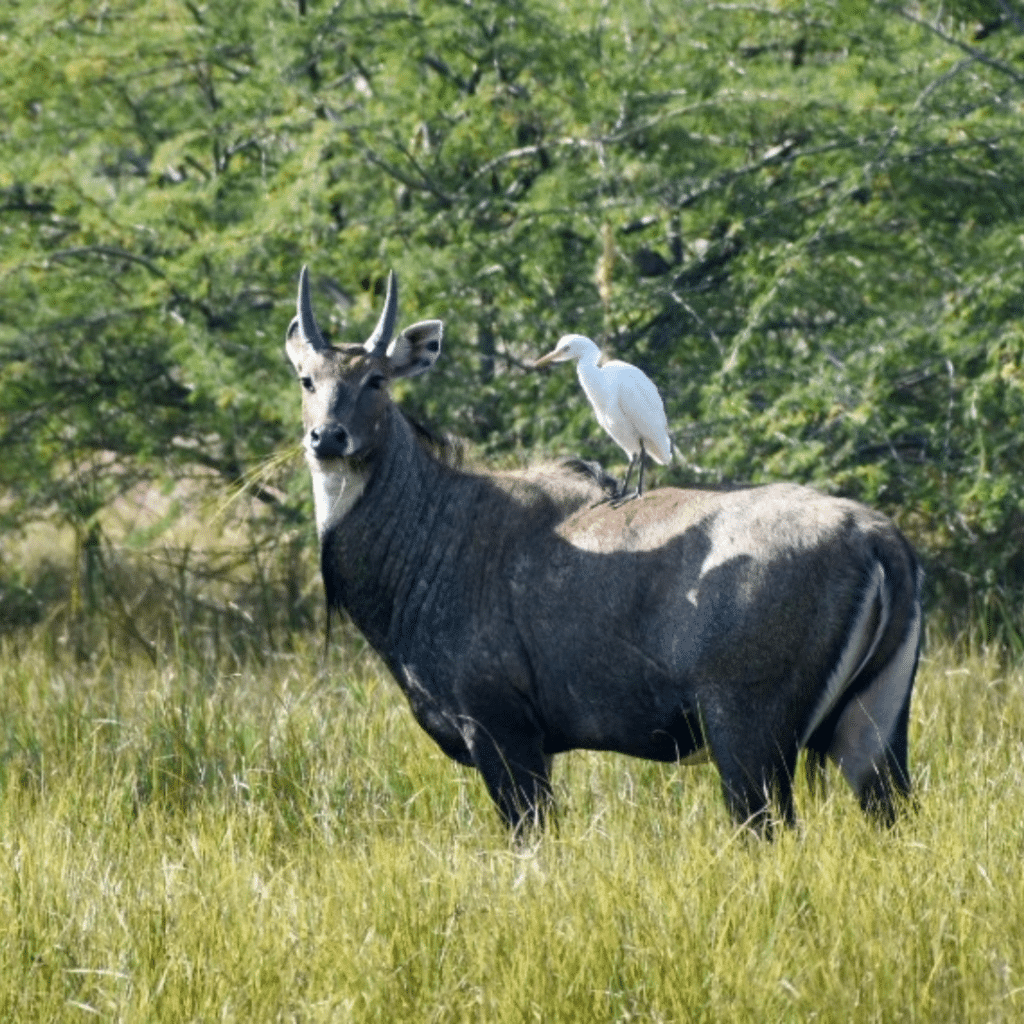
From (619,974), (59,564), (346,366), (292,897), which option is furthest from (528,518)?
(59,564)

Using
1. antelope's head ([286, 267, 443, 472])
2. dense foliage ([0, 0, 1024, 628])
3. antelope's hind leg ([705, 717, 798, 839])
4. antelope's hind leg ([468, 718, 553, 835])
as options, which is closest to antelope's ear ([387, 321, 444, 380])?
antelope's head ([286, 267, 443, 472])

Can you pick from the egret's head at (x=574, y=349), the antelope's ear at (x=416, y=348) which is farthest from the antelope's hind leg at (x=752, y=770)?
the antelope's ear at (x=416, y=348)

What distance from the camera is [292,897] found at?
532cm

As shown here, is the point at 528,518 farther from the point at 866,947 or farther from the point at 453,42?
the point at 453,42

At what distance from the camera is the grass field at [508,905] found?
15.1ft

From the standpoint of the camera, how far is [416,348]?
7.33 metres

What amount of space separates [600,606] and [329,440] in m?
1.08

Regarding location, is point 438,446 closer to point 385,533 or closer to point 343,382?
point 385,533

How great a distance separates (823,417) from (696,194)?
51.4 inches

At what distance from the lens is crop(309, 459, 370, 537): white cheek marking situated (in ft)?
23.0

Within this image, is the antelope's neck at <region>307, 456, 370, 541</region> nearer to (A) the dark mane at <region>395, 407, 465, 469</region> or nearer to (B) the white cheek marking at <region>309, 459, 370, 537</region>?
(B) the white cheek marking at <region>309, 459, 370, 537</region>

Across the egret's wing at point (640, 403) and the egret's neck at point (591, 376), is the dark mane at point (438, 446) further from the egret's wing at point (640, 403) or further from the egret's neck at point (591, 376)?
the egret's wing at point (640, 403)

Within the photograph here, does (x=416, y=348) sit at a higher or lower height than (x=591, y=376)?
lower

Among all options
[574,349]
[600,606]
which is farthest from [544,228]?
[600,606]
